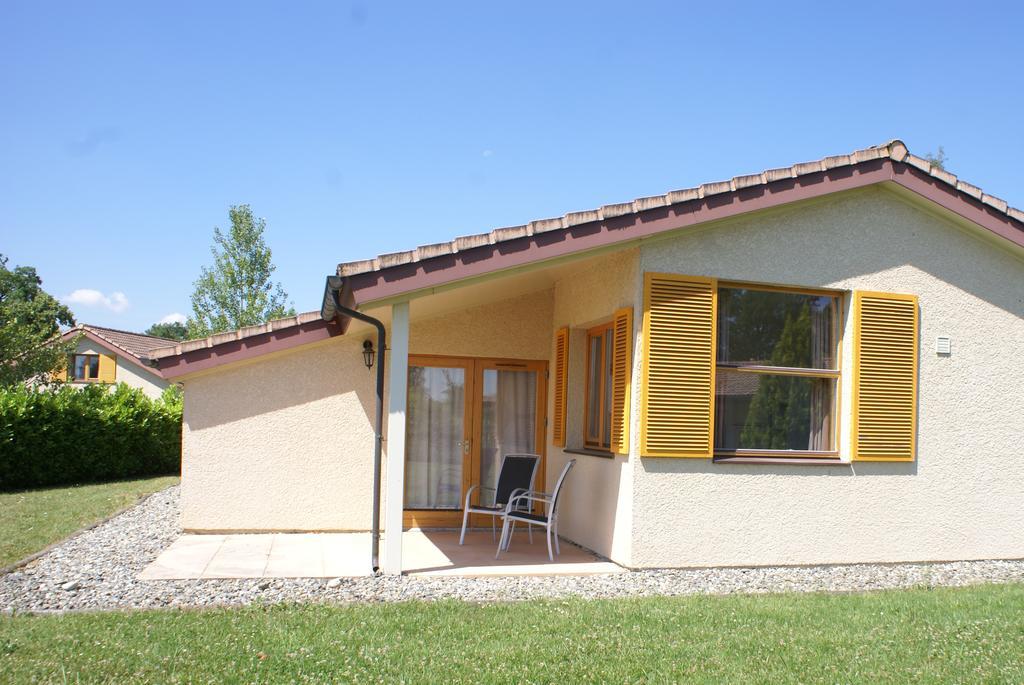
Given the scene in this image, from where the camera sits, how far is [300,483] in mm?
10922

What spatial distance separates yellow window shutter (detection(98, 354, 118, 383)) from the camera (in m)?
33.7

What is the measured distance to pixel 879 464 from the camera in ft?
30.2

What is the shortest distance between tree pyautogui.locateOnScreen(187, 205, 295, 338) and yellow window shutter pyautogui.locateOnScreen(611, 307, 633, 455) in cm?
2553

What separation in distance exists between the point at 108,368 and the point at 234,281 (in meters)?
6.30

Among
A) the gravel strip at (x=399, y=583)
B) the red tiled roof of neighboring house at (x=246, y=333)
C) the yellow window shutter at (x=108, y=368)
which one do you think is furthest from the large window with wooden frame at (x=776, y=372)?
the yellow window shutter at (x=108, y=368)

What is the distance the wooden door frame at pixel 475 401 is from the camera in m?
11.5

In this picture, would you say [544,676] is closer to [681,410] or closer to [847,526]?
[681,410]

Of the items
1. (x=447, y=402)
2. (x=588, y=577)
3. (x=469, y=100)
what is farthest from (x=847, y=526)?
(x=469, y=100)

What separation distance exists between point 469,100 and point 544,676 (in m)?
11.4

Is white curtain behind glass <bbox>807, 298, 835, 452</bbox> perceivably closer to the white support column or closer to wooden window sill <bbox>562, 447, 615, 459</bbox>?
wooden window sill <bbox>562, 447, 615, 459</bbox>

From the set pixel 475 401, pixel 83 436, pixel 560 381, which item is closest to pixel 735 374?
pixel 560 381

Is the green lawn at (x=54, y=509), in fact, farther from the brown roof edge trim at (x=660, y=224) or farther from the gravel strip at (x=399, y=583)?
the brown roof edge trim at (x=660, y=224)

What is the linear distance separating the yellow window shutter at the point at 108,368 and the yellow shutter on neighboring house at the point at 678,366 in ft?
98.9

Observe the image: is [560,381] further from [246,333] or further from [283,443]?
[246,333]
